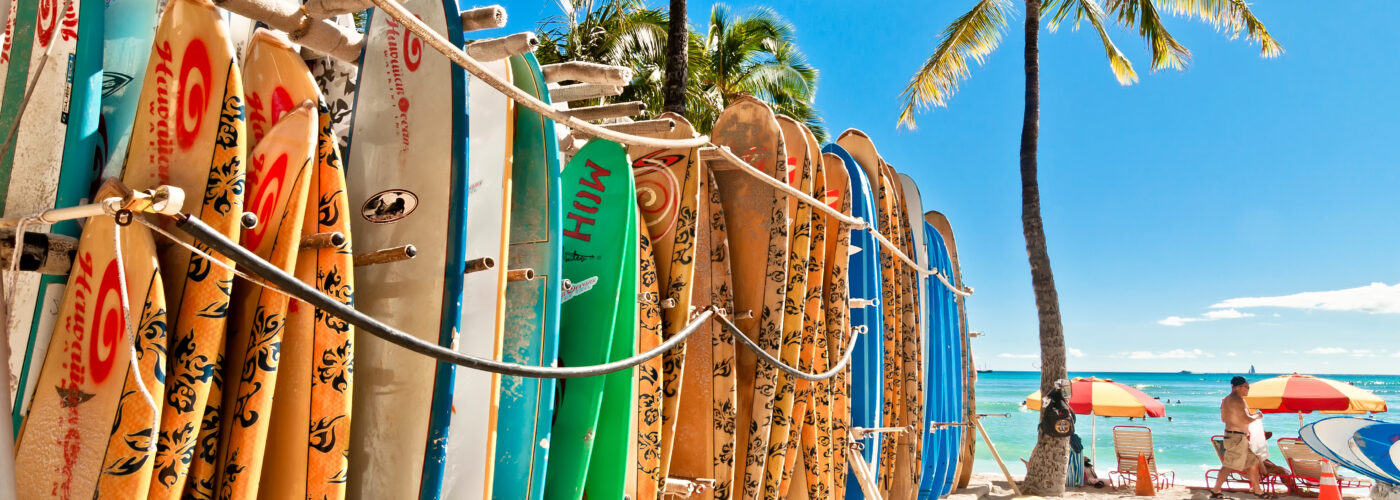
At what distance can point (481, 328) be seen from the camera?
6.05ft

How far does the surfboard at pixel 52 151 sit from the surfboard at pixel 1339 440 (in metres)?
7.89

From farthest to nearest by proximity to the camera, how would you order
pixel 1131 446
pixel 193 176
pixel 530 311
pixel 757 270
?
pixel 1131 446 → pixel 757 270 → pixel 530 311 → pixel 193 176

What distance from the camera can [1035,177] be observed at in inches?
394

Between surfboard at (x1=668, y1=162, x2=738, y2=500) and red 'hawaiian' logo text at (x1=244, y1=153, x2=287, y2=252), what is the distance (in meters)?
1.45

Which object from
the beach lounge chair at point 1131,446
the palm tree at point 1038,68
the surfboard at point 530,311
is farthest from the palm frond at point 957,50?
the surfboard at point 530,311

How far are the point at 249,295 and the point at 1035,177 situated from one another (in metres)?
9.77

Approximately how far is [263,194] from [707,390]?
1.62 meters

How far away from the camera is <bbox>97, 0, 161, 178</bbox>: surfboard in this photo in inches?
56.8

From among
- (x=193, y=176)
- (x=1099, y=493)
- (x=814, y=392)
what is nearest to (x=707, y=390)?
(x=814, y=392)

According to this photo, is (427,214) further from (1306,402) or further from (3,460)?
(1306,402)

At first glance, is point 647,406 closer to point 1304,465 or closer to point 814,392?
point 814,392

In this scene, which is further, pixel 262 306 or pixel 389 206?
pixel 389 206

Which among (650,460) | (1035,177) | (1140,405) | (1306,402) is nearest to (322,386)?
(650,460)

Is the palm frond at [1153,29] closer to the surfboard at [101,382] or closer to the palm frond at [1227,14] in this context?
the palm frond at [1227,14]
